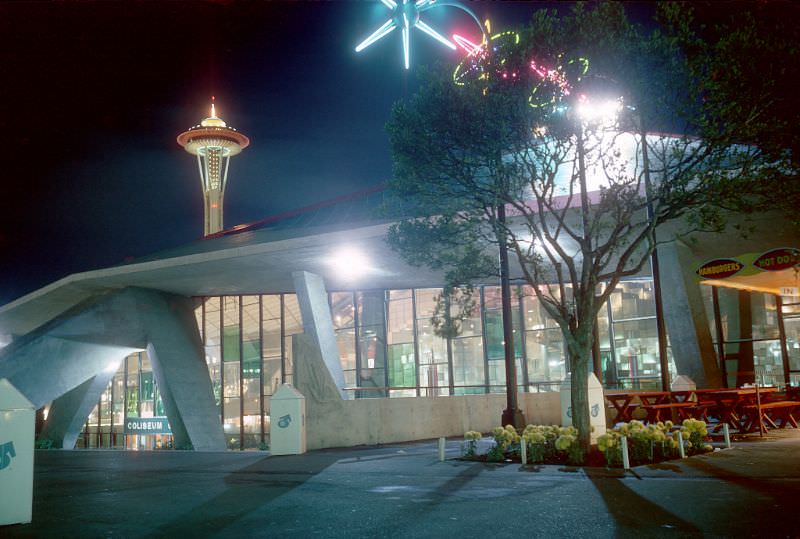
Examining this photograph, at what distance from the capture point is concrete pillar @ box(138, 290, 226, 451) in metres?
27.7

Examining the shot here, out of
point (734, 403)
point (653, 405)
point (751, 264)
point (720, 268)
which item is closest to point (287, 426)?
point (653, 405)

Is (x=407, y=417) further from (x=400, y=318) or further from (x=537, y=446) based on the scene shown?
(x=400, y=318)

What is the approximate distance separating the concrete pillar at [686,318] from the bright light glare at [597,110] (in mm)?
9787

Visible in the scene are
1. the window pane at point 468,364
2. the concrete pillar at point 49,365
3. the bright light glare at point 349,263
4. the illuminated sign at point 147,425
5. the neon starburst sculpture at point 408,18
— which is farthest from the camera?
the neon starburst sculpture at point 408,18

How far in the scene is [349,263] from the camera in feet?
77.8

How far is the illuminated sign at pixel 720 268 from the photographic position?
20312 millimetres

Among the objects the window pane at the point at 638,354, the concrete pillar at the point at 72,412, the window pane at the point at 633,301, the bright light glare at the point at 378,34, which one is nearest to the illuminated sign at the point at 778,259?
the window pane at the point at 633,301

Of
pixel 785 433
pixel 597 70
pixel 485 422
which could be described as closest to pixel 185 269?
pixel 485 422

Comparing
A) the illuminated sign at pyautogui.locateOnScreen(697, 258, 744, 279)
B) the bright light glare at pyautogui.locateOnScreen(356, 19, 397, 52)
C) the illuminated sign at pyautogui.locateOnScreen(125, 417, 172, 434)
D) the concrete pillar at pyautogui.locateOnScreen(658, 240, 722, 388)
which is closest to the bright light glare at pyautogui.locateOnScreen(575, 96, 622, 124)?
the concrete pillar at pyautogui.locateOnScreen(658, 240, 722, 388)

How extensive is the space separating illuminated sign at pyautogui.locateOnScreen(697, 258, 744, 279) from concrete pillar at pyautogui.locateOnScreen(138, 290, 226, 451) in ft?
67.9

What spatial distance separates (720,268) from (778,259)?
177cm

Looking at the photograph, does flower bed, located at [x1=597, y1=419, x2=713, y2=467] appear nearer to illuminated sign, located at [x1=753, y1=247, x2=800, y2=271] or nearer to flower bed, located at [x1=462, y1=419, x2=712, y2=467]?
flower bed, located at [x1=462, y1=419, x2=712, y2=467]

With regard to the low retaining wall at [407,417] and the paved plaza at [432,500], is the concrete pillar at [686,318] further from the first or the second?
the paved plaza at [432,500]

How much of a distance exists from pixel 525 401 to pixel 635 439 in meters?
10.2
